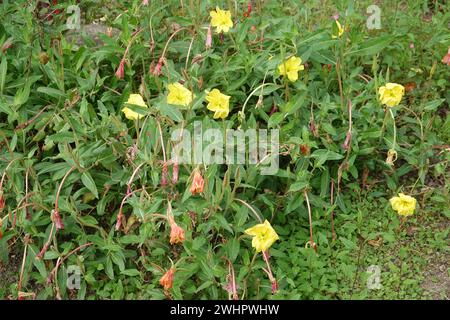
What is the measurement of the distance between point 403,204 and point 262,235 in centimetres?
67

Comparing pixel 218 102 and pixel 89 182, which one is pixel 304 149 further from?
pixel 89 182

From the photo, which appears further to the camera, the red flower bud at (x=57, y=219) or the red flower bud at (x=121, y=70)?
the red flower bud at (x=121, y=70)

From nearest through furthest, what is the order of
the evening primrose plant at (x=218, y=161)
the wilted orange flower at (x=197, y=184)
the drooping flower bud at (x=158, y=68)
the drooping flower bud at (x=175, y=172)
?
1. the wilted orange flower at (x=197, y=184)
2. the drooping flower bud at (x=175, y=172)
3. the evening primrose plant at (x=218, y=161)
4. the drooping flower bud at (x=158, y=68)

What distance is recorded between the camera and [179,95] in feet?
10.1

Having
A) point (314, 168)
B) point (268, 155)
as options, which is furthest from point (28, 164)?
point (314, 168)

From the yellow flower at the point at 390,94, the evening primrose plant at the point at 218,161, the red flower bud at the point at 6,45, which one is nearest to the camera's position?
the evening primrose plant at the point at 218,161

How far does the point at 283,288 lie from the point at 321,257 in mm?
255

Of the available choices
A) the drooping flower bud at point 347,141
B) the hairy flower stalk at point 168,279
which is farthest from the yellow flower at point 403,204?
the hairy flower stalk at point 168,279

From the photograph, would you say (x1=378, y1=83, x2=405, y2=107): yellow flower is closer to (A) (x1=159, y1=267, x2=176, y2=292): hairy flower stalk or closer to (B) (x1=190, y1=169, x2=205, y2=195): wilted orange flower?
(B) (x1=190, y1=169, x2=205, y2=195): wilted orange flower

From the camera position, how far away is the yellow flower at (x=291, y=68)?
3.21m

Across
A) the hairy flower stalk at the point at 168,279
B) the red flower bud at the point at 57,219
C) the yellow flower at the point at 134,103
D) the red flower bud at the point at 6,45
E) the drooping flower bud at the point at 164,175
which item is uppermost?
the red flower bud at the point at 6,45

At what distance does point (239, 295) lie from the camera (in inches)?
114

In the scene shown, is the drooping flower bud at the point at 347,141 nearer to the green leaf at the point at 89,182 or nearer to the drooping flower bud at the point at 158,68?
the drooping flower bud at the point at 158,68

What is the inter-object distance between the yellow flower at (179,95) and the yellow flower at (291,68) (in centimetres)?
44
